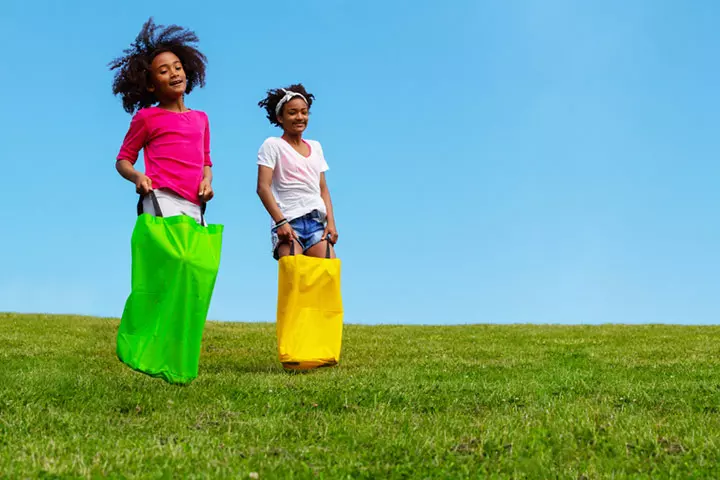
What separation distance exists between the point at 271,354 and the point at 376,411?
553 cm

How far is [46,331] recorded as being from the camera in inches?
572

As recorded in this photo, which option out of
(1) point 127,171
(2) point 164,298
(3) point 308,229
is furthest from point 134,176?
(3) point 308,229

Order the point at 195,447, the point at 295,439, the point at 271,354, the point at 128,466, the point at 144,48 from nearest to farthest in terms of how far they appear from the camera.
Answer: the point at 128,466 < the point at 195,447 < the point at 295,439 < the point at 144,48 < the point at 271,354

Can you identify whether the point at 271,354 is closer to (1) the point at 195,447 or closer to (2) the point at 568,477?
(1) the point at 195,447

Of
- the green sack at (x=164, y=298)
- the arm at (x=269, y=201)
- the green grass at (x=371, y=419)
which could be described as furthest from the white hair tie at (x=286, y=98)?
the green grass at (x=371, y=419)

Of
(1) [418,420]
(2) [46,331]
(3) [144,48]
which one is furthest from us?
(2) [46,331]

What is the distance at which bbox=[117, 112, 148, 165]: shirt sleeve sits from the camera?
764cm

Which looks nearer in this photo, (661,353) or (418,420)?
(418,420)

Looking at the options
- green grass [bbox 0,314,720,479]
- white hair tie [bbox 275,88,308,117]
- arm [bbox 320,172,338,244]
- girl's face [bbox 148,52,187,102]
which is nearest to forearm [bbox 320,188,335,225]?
arm [bbox 320,172,338,244]

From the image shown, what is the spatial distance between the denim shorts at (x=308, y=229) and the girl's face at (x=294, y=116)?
97 centimetres

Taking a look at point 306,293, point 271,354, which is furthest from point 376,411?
point 271,354

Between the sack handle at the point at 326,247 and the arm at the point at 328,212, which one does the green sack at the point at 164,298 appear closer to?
the sack handle at the point at 326,247

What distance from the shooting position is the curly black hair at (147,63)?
25.8 ft

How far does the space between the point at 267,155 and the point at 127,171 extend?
5.64ft
